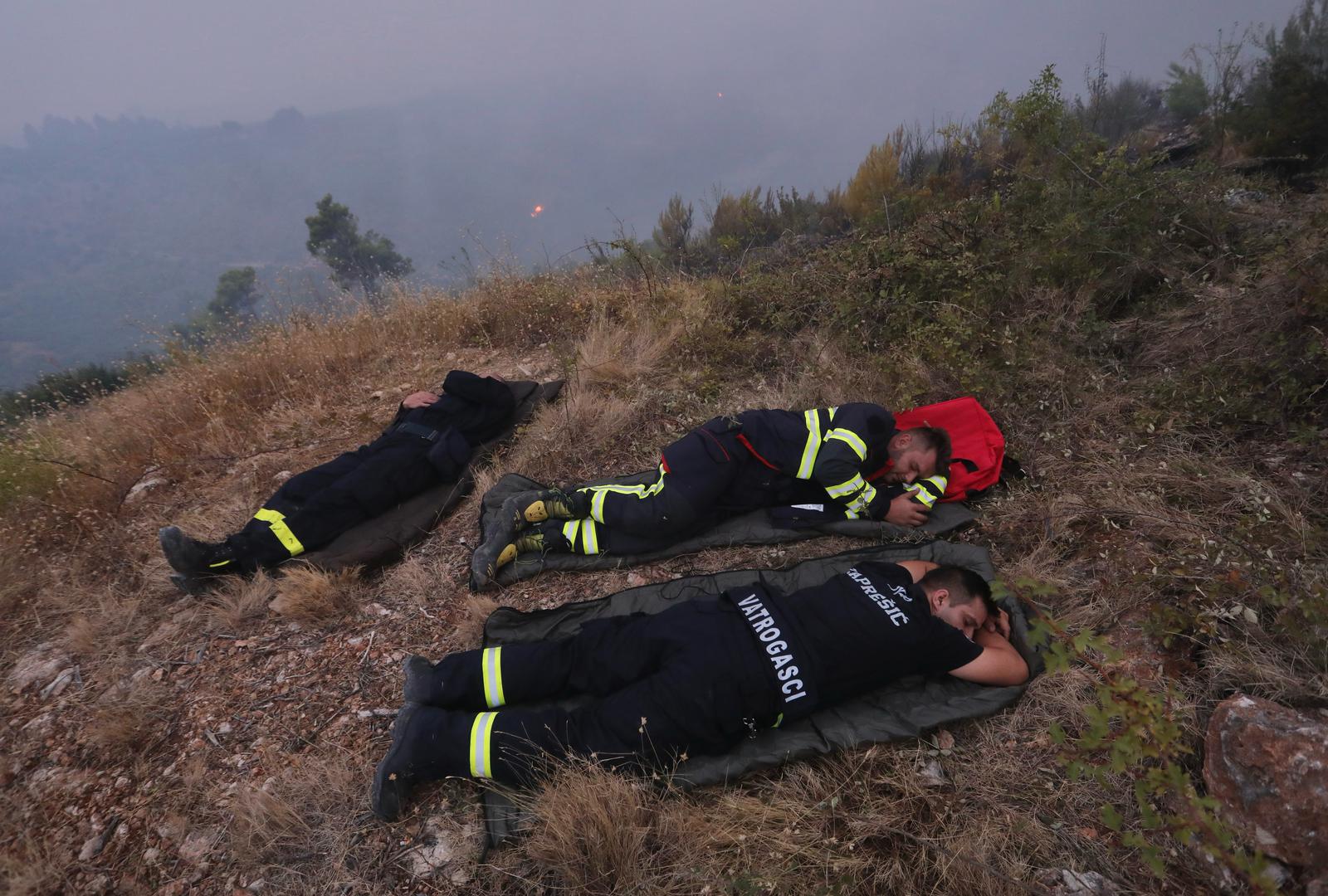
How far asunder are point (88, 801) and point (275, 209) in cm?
21046

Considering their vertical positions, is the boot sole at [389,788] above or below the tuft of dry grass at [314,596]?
below

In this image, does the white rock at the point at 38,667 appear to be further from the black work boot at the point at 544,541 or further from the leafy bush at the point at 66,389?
the leafy bush at the point at 66,389

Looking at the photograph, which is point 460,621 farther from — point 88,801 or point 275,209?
point 275,209

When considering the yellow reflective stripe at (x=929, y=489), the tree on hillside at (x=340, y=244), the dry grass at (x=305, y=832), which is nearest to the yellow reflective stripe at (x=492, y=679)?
the dry grass at (x=305, y=832)

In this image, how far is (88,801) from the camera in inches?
84.5

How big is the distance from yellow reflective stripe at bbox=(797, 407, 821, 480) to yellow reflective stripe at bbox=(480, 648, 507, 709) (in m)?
1.95

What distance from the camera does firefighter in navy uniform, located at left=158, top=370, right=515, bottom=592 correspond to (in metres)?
3.10

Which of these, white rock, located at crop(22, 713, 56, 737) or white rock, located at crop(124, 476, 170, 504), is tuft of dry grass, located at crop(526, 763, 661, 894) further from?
white rock, located at crop(124, 476, 170, 504)

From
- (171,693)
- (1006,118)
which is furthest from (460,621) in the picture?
(1006,118)

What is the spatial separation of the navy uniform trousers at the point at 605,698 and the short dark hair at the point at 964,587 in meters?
0.97

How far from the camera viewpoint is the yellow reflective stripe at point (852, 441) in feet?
10.3

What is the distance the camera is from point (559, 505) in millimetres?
3273

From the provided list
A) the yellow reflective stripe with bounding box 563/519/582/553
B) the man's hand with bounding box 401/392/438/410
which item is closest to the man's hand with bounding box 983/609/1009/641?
the yellow reflective stripe with bounding box 563/519/582/553

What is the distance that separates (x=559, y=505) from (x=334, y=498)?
4.58 feet
